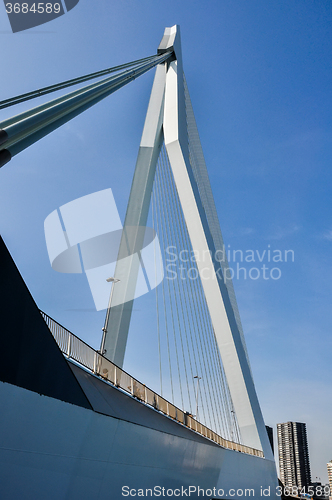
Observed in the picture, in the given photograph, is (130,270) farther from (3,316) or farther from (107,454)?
(3,316)

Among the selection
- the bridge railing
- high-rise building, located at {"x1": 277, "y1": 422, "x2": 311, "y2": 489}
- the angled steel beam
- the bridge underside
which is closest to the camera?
the bridge underside

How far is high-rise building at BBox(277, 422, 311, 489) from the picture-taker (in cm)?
10331

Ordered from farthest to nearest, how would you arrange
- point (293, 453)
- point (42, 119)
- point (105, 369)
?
1. point (293, 453)
2. point (105, 369)
3. point (42, 119)

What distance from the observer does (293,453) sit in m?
105

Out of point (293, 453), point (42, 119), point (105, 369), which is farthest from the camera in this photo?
point (293, 453)

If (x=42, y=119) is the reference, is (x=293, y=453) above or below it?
above

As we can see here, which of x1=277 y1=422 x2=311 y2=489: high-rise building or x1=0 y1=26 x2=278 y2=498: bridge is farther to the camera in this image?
x1=277 y1=422 x2=311 y2=489: high-rise building

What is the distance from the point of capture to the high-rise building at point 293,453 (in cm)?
10331

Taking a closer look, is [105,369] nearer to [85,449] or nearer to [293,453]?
[85,449]

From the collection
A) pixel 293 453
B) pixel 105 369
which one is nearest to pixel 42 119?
pixel 105 369

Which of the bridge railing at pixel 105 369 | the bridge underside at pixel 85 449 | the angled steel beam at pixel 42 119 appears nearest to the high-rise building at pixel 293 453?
the bridge railing at pixel 105 369

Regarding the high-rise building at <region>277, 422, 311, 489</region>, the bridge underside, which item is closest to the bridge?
the bridge underside

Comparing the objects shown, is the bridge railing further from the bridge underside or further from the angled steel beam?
the angled steel beam

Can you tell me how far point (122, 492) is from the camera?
5.81 metres
